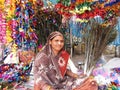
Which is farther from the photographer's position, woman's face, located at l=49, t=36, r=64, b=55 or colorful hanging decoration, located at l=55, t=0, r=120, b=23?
colorful hanging decoration, located at l=55, t=0, r=120, b=23

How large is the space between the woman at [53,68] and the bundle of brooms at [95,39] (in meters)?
0.27

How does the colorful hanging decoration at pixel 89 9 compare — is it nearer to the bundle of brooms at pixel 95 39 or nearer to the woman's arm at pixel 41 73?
the bundle of brooms at pixel 95 39

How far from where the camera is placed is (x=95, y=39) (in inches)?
172

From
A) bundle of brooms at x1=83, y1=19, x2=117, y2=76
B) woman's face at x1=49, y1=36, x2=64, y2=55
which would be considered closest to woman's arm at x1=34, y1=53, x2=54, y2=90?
woman's face at x1=49, y1=36, x2=64, y2=55

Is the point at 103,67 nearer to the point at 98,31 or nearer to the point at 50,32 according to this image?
the point at 98,31

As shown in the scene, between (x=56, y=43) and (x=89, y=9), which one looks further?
(x=89, y=9)

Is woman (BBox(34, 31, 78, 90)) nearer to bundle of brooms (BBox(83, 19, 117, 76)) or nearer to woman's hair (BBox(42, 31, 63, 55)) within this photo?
woman's hair (BBox(42, 31, 63, 55))

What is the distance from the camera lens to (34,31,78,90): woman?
163 inches

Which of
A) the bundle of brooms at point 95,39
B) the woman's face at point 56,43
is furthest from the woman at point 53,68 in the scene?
the bundle of brooms at point 95,39

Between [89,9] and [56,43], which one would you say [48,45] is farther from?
[89,9]

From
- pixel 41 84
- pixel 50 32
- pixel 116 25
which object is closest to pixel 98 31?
pixel 116 25

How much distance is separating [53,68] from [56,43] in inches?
12.1

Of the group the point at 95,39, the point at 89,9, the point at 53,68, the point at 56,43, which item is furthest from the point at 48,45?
the point at 89,9

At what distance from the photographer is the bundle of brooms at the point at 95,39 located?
4363 millimetres
